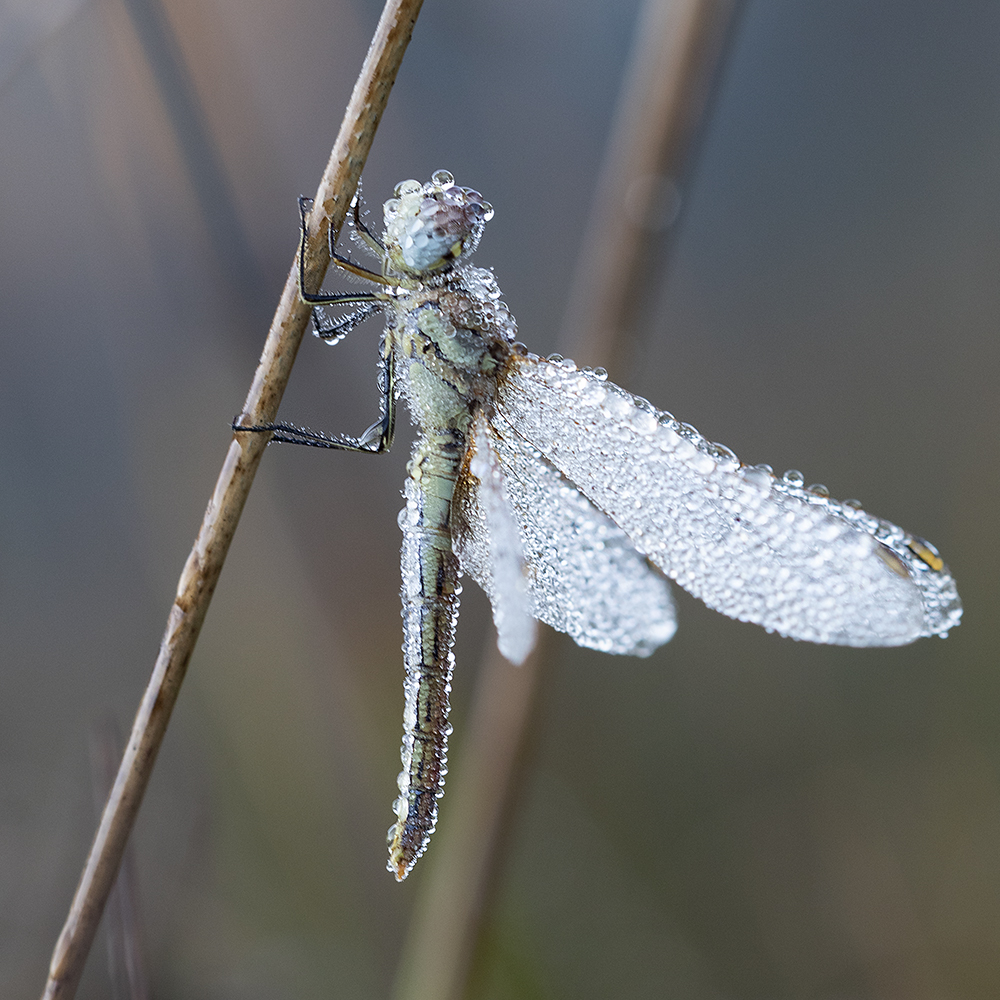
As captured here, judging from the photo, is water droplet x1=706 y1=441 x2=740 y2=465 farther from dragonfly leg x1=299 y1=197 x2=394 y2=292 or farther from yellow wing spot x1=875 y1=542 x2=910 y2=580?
dragonfly leg x1=299 y1=197 x2=394 y2=292

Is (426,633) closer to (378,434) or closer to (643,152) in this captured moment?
(378,434)

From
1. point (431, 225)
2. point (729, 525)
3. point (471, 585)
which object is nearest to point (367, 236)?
point (431, 225)

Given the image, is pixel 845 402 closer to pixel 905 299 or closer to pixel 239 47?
pixel 905 299

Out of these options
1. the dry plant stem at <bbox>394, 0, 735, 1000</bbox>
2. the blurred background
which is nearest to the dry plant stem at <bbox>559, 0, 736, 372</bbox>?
the dry plant stem at <bbox>394, 0, 735, 1000</bbox>

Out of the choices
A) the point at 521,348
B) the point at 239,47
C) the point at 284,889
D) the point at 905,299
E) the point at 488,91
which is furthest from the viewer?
the point at 905,299

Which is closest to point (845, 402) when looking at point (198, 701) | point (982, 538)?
point (982, 538)

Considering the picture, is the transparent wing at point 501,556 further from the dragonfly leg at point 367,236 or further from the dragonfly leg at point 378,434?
the dragonfly leg at point 367,236

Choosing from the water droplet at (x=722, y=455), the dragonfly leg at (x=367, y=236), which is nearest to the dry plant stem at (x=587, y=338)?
the water droplet at (x=722, y=455)
